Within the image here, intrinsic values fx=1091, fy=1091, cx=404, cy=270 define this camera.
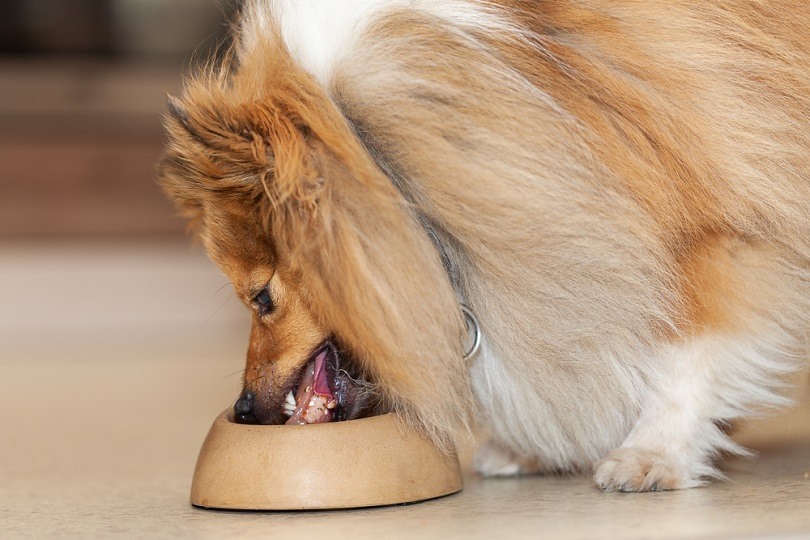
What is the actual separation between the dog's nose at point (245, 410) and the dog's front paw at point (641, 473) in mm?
647

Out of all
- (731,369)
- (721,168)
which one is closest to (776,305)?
(731,369)

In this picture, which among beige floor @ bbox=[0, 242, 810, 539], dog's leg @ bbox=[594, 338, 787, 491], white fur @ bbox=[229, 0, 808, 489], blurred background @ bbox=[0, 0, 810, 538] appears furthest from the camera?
blurred background @ bbox=[0, 0, 810, 538]

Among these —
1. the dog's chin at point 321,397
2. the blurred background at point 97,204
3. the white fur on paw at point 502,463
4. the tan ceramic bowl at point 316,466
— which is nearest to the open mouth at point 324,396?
the dog's chin at point 321,397

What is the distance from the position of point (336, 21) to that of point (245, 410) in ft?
2.41

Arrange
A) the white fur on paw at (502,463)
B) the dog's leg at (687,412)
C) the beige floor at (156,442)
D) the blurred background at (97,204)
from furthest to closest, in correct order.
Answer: the blurred background at (97,204) < the white fur on paw at (502,463) < the dog's leg at (687,412) < the beige floor at (156,442)

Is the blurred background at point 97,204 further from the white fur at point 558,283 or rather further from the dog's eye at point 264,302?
the white fur at point 558,283

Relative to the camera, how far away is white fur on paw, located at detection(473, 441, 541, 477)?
2340 mm

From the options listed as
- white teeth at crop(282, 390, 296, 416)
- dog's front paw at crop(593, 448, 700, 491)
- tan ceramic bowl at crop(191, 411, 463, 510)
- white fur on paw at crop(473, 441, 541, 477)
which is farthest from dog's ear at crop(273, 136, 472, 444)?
white fur on paw at crop(473, 441, 541, 477)

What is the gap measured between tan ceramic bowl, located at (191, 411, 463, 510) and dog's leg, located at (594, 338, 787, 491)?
0.36 meters

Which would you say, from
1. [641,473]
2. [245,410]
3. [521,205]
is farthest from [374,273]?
[641,473]

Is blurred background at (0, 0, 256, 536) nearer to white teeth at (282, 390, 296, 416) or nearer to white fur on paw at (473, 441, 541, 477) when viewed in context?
white fur on paw at (473, 441, 541, 477)

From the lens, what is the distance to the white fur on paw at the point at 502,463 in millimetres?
2340

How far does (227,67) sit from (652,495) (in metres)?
1.12

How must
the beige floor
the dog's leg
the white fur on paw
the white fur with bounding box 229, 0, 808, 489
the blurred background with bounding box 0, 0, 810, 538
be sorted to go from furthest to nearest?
the blurred background with bounding box 0, 0, 810, 538 → the white fur on paw → the dog's leg → the white fur with bounding box 229, 0, 808, 489 → the beige floor
